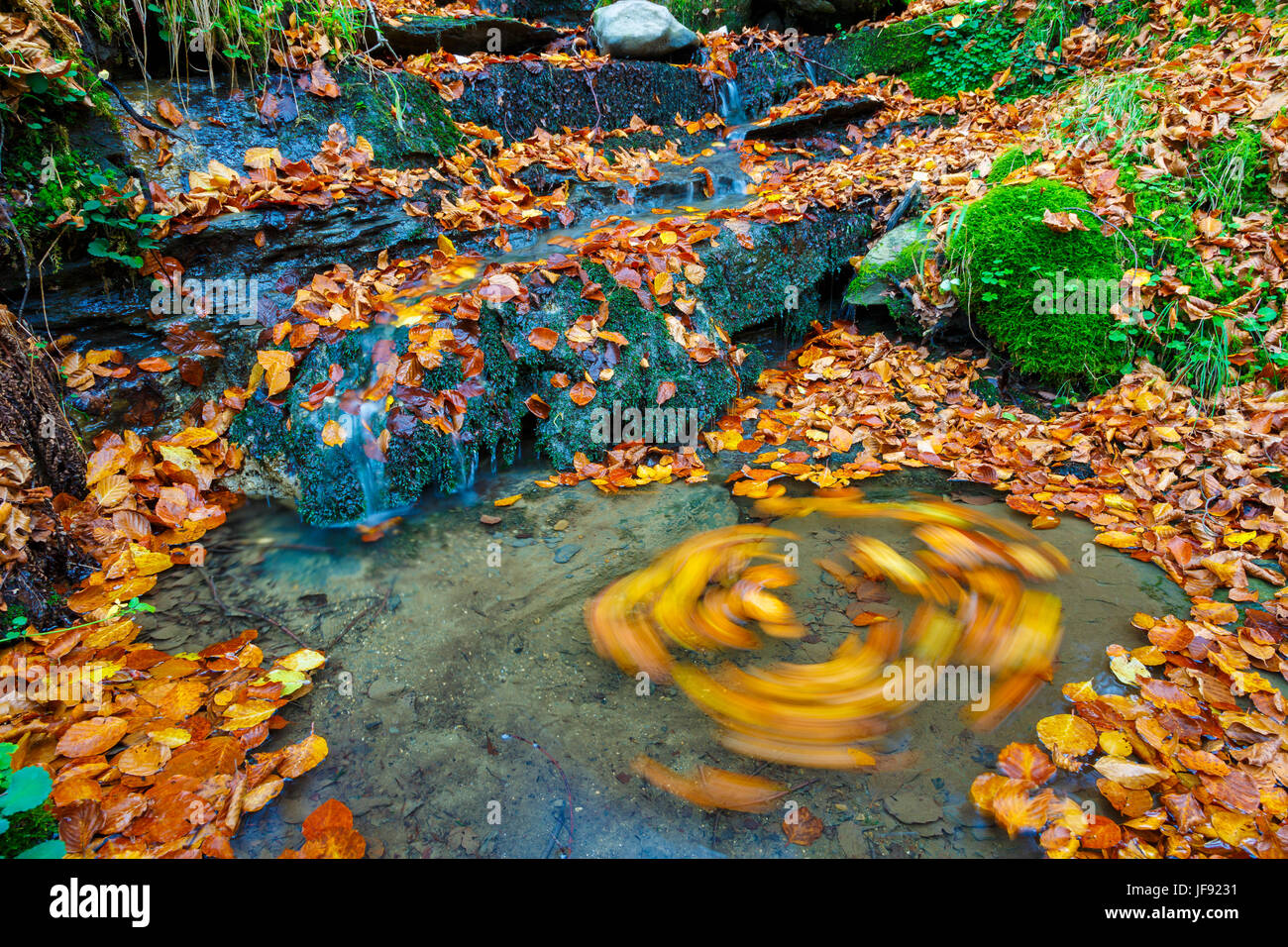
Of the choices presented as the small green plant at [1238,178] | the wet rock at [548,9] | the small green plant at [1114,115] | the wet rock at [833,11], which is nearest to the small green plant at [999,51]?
the wet rock at [833,11]

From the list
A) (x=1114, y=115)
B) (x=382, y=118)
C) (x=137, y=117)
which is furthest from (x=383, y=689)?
(x=1114, y=115)

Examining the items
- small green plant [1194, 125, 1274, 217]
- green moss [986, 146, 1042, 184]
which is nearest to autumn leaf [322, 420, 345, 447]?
green moss [986, 146, 1042, 184]

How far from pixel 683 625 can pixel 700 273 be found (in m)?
2.86

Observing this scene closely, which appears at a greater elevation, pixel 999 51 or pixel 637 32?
pixel 637 32

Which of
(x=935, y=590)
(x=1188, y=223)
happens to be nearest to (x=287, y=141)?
(x=935, y=590)

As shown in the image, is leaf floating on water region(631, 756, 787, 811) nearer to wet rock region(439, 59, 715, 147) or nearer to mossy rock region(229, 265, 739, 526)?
mossy rock region(229, 265, 739, 526)

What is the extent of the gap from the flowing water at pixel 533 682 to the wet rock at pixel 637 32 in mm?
6409

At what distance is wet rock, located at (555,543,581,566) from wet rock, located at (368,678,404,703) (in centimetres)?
95

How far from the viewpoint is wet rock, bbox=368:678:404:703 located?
89.4 inches

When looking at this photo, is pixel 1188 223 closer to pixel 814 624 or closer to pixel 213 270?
pixel 814 624

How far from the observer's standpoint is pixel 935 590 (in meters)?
2.74

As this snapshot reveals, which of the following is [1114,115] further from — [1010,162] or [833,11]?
[833,11]

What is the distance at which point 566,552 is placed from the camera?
3125 millimetres

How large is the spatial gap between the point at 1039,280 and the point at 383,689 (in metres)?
4.76
